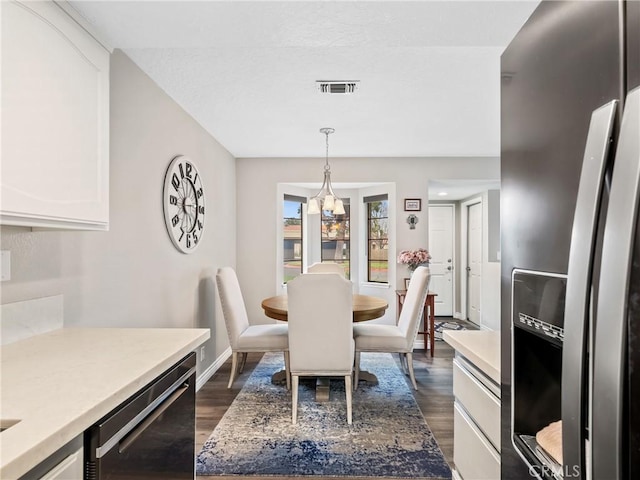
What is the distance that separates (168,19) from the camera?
150 cm

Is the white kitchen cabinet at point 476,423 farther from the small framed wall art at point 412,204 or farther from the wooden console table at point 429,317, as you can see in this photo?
the small framed wall art at point 412,204

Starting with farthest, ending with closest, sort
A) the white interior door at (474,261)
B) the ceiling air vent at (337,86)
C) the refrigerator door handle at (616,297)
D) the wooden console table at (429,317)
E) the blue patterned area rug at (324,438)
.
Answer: the white interior door at (474,261)
the wooden console table at (429,317)
the ceiling air vent at (337,86)
the blue patterned area rug at (324,438)
the refrigerator door handle at (616,297)

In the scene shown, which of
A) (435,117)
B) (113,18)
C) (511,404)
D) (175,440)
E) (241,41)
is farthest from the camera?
(435,117)

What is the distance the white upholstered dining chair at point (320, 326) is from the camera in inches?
96.7

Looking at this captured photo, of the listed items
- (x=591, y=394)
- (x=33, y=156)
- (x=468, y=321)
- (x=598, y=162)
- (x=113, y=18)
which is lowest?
(x=468, y=321)

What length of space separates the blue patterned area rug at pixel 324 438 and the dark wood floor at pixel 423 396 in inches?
2.6

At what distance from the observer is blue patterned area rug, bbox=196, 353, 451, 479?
2023mm

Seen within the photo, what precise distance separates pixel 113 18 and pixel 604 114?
1773 mm

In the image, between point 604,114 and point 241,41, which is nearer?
point 604,114

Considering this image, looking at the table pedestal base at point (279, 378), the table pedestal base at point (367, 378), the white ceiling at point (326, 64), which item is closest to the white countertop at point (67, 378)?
the white ceiling at point (326, 64)

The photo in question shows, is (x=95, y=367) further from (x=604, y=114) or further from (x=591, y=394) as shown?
(x=604, y=114)

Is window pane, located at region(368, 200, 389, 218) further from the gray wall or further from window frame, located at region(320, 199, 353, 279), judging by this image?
the gray wall

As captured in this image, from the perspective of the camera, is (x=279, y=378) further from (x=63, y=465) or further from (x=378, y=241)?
(x=63, y=465)

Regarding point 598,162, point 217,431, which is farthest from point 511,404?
point 217,431
